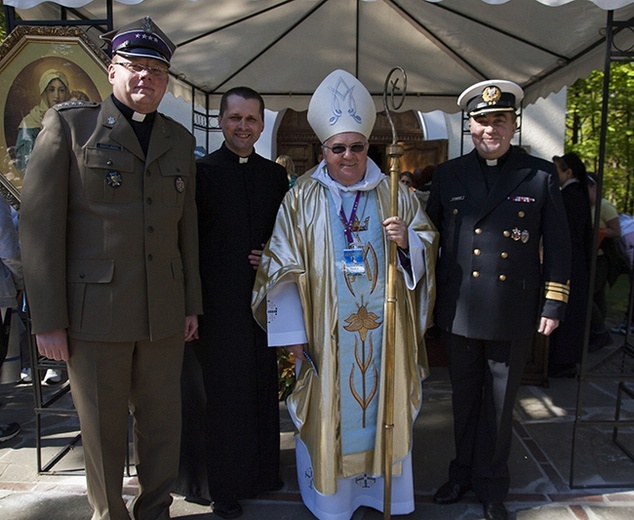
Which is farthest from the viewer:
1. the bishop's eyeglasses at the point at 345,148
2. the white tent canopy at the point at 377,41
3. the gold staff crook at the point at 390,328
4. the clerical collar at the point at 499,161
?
the white tent canopy at the point at 377,41

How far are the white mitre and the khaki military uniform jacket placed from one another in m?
0.73

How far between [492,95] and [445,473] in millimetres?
2113

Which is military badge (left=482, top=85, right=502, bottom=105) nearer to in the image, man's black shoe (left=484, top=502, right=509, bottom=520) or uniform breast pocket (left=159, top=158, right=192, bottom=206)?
uniform breast pocket (left=159, top=158, right=192, bottom=206)

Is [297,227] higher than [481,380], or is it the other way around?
[297,227]

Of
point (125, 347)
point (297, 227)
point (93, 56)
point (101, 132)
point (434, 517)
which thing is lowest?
point (434, 517)

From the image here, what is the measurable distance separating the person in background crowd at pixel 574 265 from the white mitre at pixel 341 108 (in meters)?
A: 2.67

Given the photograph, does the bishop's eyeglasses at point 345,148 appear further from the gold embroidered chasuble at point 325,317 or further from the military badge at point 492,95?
the military badge at point 492,95

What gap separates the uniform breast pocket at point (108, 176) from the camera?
80.1 inches

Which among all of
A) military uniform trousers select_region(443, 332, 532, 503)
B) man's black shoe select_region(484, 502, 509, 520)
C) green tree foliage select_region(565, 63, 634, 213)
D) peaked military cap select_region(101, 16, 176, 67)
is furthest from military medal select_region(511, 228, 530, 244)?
green tree foliage select_region(565, 63, 634, 213)

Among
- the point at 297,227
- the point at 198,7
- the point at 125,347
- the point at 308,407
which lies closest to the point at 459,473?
the point at 308,407

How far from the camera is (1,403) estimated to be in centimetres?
425

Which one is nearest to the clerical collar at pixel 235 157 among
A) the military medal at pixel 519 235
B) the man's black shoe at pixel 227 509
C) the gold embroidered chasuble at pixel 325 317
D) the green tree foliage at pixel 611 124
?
the gold embroidered chasuble at pixel 325 317

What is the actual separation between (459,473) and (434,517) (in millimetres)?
266

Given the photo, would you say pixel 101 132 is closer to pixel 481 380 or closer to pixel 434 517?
pixel 481 380
